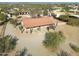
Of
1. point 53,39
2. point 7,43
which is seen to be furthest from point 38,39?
point 7,43

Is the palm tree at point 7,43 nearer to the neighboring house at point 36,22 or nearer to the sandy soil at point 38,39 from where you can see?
the sandy soil at point 38,39

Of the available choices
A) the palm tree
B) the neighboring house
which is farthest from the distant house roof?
the palm tree

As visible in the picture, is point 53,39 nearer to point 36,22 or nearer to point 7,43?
point 36,22

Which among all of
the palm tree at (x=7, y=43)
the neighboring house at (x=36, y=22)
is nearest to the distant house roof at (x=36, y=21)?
the neighboring house at (x=36, y=22)

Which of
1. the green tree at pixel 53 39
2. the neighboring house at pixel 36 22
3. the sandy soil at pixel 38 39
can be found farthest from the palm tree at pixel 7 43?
the green tree at pixel 53 39

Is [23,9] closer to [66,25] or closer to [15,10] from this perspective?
[15,10]

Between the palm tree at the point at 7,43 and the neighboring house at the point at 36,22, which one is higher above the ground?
the neighboring house at the point at 36,22

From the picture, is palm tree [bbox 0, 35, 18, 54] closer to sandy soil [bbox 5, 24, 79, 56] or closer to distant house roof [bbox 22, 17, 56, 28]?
sandy soil [bbox 5, 24, 79, 56]

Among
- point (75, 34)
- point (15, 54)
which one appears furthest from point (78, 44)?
point (15, 54)
